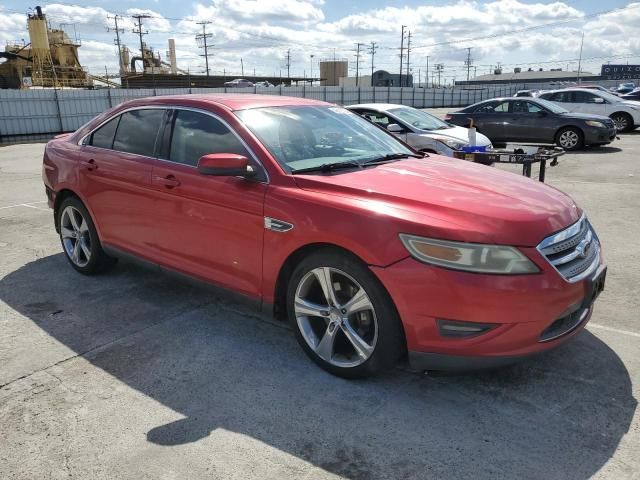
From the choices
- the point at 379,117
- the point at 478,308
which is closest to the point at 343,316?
the point at 478,308

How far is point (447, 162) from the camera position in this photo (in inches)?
157

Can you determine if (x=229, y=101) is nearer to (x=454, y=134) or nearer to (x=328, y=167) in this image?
(x=328, y=167)

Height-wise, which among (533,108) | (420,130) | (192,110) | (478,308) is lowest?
(478,308)

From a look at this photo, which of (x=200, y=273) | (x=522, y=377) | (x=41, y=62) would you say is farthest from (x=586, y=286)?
(x=41, y=62)

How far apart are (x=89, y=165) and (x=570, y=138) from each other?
13272 millimetres

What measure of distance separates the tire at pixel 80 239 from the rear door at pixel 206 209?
1050 millimetres

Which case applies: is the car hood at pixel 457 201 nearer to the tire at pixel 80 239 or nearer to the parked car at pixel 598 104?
the tire at pixel 80 239

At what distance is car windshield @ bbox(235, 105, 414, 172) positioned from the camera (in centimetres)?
351

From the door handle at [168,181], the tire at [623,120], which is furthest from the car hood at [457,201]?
the tire at [623,120]

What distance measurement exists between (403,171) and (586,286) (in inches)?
50.7

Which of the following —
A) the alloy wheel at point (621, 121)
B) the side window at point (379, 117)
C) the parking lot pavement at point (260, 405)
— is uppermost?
the side window at point (379, 117)

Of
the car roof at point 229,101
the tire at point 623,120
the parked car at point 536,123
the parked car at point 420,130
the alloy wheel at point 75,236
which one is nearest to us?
the car roof at point 229,101

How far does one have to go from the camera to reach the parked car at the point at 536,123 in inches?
559

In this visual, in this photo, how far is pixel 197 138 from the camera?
3855 millimetres
